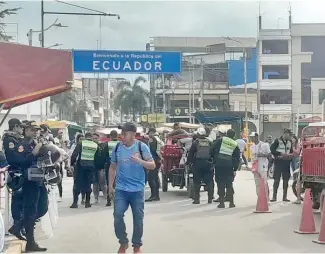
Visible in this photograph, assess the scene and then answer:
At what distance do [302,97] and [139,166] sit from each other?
5630 centimetres

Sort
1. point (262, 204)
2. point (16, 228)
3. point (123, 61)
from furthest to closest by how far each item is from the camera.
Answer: point (123, 61) < point (262, 204) < point (16, 228)

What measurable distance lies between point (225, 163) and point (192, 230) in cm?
356

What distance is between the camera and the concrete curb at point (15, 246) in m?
8.12

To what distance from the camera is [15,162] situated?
8484 millimetres

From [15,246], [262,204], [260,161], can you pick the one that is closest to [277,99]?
[260,161]

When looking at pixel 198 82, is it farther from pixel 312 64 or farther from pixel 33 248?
pixel 33 248

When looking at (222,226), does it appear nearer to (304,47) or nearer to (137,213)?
(137,213)

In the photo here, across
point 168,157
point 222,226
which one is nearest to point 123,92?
point 168,157

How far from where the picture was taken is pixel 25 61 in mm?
7945

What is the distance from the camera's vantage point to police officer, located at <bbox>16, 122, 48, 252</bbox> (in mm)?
8430

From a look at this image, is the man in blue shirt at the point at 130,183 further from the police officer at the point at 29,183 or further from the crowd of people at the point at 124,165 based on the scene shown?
the police officer at the point at 29,183

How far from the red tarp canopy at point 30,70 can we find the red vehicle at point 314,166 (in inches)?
230

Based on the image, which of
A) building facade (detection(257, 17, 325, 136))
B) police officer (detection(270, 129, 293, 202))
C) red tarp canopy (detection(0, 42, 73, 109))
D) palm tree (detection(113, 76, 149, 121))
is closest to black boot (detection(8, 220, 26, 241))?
red tarp canopy (detection(0, 42, 73, 109))

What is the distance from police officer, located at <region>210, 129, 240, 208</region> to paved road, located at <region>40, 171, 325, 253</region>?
45cm
